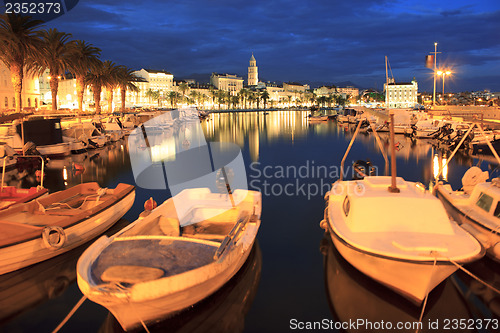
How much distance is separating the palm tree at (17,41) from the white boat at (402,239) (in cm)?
Answer: 3856

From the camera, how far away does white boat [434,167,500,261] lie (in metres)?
10.2

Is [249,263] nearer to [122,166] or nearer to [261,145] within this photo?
[122,166]

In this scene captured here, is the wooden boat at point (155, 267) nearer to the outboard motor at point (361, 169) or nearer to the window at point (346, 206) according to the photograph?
the window at point (346, 206)

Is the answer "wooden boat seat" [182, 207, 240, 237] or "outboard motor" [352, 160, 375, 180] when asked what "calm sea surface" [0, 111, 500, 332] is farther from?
"outboard motor" [352, 160, 375, 180]

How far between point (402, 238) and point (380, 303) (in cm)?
156

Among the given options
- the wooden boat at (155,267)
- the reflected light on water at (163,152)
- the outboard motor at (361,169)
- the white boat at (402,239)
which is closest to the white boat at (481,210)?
the white boat at (402,239)

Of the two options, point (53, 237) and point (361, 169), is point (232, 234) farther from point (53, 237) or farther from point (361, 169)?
point (361, 169)

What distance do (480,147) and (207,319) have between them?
3388 cm

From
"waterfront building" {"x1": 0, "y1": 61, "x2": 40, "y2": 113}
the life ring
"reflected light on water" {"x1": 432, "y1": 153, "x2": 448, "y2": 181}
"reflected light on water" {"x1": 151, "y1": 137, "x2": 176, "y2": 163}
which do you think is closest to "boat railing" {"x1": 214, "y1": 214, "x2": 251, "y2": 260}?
the life ring

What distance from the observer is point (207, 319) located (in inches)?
318

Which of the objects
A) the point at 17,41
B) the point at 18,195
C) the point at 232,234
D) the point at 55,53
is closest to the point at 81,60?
the point at 55,53

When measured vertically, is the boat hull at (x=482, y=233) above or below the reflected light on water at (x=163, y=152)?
below

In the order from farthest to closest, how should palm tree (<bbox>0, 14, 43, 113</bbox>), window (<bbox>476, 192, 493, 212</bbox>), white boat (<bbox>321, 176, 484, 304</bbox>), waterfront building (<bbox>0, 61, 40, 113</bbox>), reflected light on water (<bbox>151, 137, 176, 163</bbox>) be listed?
waterfront building (<bbox>0, 61, 40, 113</bbox>), palm tree (<bbox>0, 14, 43, 113</bbox>), reflected light on water (<bbox>151, 137, 176, 163</bbox>), window (<bbox>476, 192, 493, 212</bbox>), white boat (<bbox>321, 176, 484, 304</bbox>)

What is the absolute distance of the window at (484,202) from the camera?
1120cm
